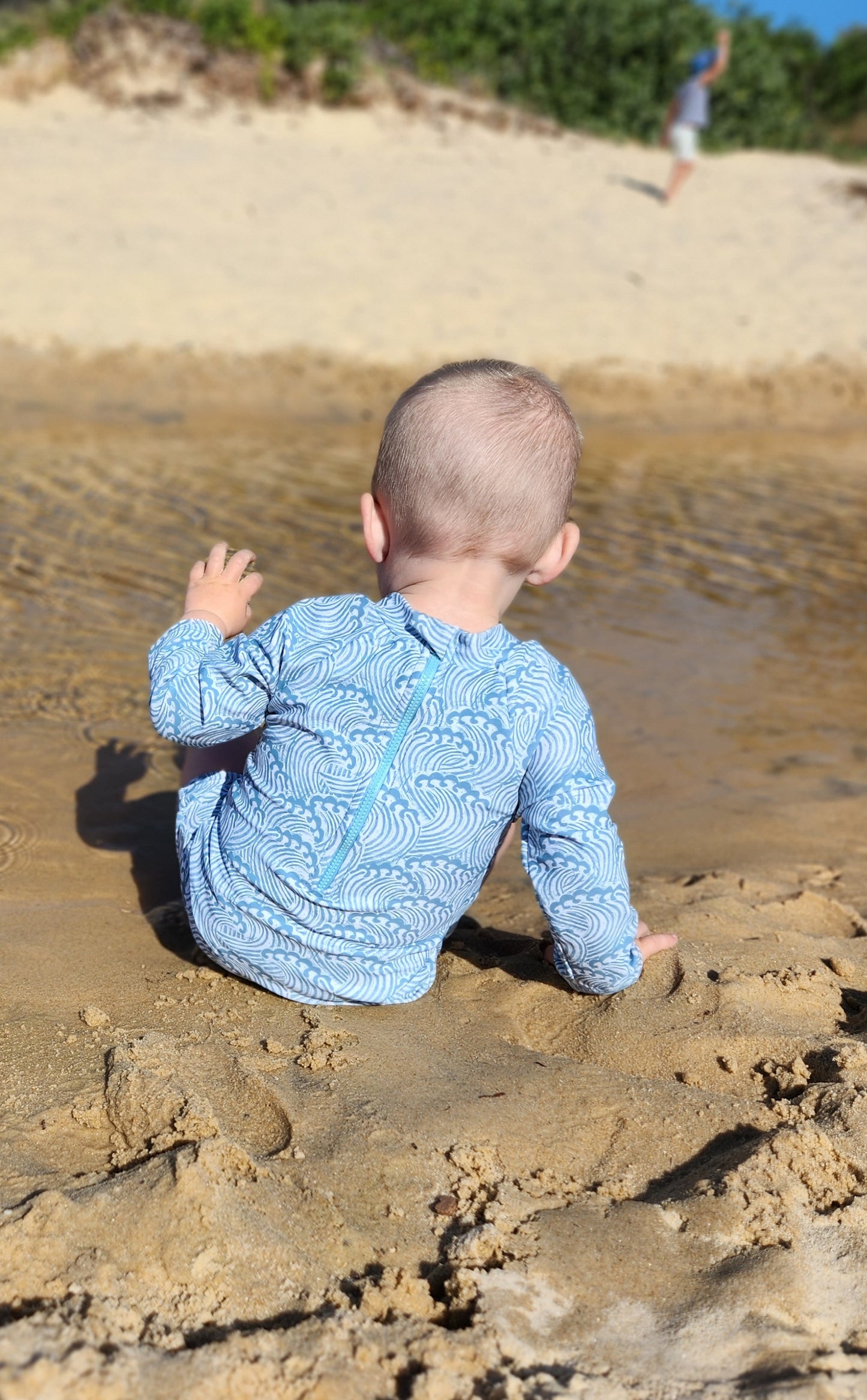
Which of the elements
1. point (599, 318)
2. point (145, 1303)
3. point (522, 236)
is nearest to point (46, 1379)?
point (145, 1303)

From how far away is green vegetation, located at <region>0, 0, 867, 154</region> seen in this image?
1441cm

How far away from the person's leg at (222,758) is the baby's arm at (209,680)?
20 cm

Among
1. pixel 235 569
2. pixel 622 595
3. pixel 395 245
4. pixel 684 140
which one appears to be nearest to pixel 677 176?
A: pixel 684 140

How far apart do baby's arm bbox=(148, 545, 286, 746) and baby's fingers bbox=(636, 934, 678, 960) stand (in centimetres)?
81

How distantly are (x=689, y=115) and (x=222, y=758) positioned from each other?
578 inches

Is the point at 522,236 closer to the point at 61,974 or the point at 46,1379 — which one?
the point at 61,974

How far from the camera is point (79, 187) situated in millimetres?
11836

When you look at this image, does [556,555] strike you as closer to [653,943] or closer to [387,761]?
[387,761]

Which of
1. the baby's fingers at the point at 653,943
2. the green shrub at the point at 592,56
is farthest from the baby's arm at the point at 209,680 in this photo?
the green shrub at the point at 592,56

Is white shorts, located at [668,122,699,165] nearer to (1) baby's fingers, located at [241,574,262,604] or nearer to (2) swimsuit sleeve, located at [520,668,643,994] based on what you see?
(1) baby's fingers, located at [241,574,262,604]

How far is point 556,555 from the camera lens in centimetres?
209

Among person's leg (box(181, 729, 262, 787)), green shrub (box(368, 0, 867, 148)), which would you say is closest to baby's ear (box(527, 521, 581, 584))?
person's leg (box(181, 729, 262, 787))

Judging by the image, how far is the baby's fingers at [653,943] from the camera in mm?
2262

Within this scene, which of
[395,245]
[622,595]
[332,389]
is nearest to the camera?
[622,595]
